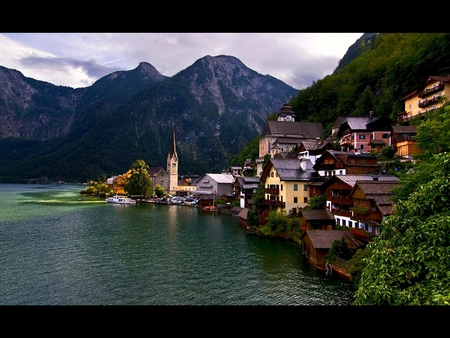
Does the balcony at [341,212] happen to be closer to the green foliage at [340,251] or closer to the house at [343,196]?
the house at [343,196]

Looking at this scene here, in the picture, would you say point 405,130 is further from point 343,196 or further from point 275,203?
point 275,203

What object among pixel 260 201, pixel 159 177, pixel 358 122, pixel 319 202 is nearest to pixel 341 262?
pixel 319 202

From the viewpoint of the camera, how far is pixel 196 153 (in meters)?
146

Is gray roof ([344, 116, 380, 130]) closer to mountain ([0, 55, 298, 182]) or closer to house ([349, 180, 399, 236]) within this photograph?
house ([349, 180, 399, 236])

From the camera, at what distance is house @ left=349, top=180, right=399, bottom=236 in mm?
14578

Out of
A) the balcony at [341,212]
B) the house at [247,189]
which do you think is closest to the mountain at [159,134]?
the house at [247,189]

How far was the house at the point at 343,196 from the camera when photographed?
58.2ft

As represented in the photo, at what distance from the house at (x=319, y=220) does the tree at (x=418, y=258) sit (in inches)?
591

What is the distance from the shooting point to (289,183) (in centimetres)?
2452

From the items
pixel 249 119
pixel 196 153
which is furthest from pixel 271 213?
pixel 249 119

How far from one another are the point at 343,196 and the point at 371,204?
11.9 ft

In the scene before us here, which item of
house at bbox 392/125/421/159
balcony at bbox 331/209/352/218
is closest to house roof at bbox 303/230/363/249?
balcony at bbox 331/209/352/218
